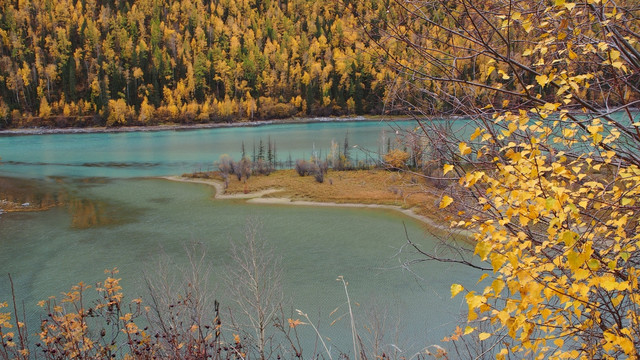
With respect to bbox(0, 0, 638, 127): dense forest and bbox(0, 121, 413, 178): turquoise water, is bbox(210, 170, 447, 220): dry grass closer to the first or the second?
bbox(0, 121, 413, 178): turquoise water

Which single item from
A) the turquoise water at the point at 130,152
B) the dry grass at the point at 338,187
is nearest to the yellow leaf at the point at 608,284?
the dry grass at the point at 338,187

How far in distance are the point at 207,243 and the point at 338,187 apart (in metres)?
11.3

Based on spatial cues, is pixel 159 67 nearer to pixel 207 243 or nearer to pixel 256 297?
pixel 207 243

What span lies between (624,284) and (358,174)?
28680mm

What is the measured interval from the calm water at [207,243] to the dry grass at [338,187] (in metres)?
1.68

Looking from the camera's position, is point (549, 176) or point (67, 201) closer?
point (549, 176)

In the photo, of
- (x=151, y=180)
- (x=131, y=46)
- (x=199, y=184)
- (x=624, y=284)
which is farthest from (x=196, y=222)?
(x=131, y=46)

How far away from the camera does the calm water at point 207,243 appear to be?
11367mm

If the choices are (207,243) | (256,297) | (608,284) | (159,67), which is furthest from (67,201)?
(159,67)

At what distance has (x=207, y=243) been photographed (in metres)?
16.5

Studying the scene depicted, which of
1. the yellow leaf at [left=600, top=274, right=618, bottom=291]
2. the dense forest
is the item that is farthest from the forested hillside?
the yellow leaf at [left=600, top=274, right=618, bottom=291]

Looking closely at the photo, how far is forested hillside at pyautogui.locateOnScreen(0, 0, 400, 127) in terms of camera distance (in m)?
81.1

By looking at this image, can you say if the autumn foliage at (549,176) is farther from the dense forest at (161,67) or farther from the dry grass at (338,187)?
the dense forest at (161,67)

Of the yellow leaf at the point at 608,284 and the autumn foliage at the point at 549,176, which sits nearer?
the yellow leaf at the point at 608,284
